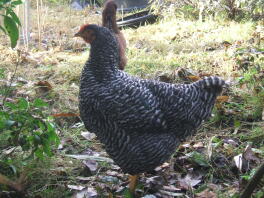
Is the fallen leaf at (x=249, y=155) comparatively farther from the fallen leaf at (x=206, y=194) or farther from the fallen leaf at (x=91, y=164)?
the fallen leaf at (x=91, y=164)

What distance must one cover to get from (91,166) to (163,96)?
793mm

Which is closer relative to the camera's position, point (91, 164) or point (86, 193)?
point (86, 193)

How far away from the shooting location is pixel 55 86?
174 inches

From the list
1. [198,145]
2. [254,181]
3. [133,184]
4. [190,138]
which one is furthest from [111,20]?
[254,181]

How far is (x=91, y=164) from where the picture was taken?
288 centimetres

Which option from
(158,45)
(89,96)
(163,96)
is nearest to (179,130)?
(163,96)

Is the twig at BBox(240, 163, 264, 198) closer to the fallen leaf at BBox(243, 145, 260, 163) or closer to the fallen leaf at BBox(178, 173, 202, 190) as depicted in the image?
the fallen leaf at BBox(178, 173, 202, 190)

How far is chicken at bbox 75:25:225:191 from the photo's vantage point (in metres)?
2.39

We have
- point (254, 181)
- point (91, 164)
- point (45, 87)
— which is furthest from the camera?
point (45, 87)

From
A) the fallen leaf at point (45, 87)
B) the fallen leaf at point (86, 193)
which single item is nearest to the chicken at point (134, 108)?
the fallen leaf at point (86, 193)

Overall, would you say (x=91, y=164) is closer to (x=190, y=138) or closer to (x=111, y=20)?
(x=190, y=138)

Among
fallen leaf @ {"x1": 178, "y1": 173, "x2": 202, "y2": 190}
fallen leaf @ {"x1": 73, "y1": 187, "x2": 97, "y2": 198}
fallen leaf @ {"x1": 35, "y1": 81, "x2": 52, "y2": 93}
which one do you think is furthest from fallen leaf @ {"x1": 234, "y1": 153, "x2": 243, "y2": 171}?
fallen leaf @ {"x1": 35, "y1": 81, "x2": 52, "y2": 93}

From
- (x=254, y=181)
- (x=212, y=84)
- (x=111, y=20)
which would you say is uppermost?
(x=111, y=20)

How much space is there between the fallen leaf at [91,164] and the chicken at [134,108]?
0.38 metres
